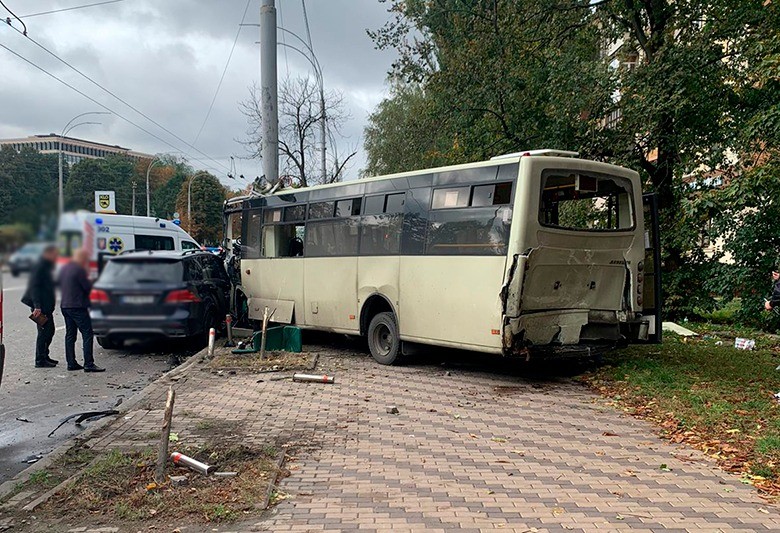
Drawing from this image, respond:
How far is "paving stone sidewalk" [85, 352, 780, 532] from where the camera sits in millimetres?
4492

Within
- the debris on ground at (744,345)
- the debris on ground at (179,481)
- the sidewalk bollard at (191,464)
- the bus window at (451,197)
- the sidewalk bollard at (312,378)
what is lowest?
the sidewalk bollard at (312,378)

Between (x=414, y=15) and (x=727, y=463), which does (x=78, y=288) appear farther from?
(x=414, y=15)

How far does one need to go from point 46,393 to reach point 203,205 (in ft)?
26.4

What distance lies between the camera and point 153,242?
1.87 m

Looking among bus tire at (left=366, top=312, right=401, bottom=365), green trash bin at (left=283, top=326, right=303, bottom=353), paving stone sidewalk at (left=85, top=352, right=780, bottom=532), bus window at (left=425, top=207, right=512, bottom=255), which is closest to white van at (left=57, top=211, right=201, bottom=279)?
paving stone sidewalk at (left=85, top=352, right=780, bottom=532)

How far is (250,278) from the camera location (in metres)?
11.8

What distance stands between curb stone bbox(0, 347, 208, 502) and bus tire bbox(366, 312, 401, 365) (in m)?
2.97

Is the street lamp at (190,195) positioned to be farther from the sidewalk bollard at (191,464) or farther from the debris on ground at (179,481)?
the sidewalk bollard at (191,464)

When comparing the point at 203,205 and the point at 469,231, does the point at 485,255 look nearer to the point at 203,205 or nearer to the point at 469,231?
the point at 469,231

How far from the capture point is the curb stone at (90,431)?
17.3ft

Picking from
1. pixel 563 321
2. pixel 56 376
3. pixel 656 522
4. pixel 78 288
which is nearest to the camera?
pixel 78 288

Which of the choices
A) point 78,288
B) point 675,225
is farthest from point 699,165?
point 78,288

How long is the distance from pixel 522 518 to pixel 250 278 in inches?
328

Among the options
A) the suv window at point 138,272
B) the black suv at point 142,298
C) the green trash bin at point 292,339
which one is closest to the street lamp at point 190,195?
the black suv at point 142,298
